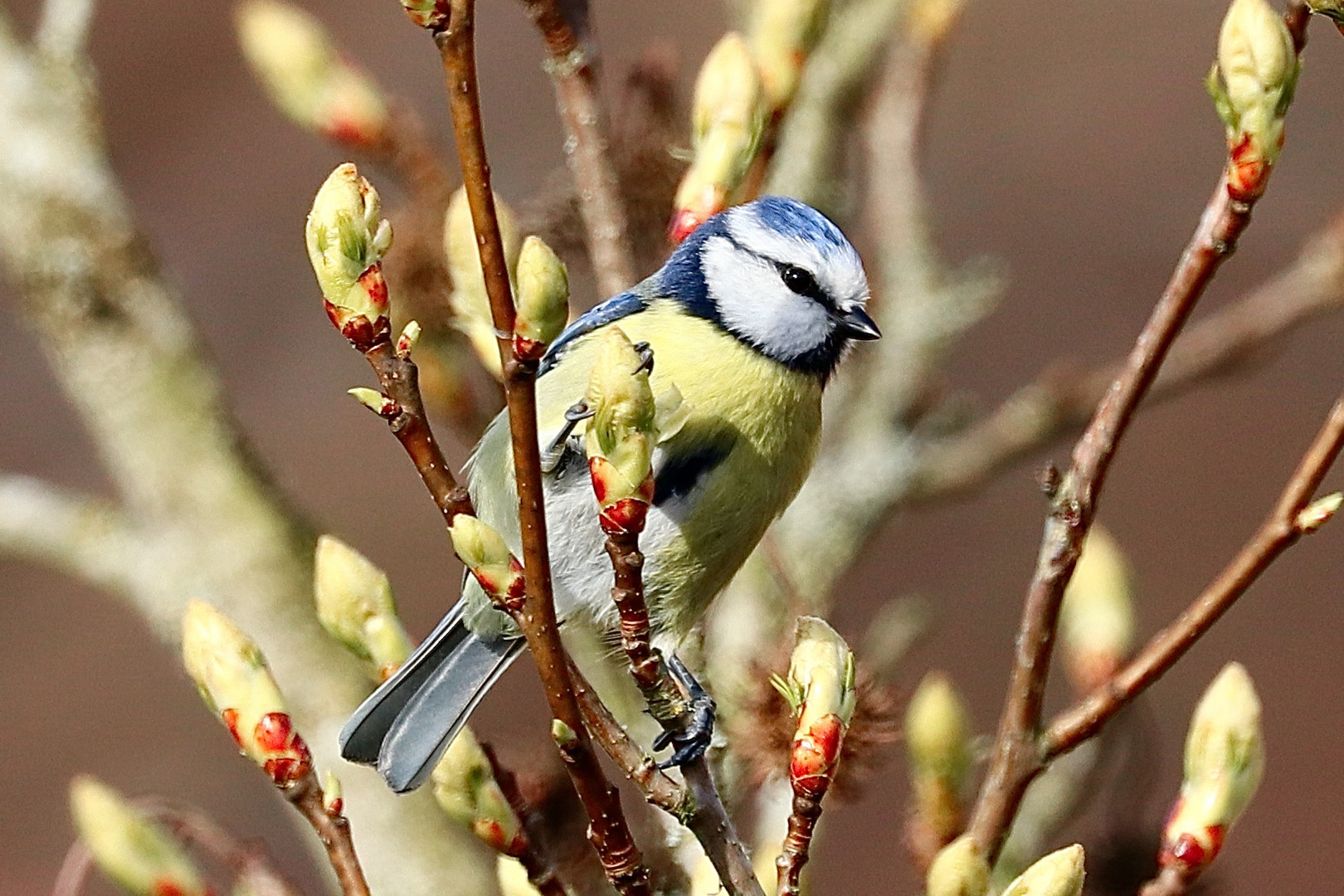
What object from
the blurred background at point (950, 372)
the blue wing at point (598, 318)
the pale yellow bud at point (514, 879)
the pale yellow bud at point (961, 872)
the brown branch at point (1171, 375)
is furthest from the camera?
the blurred background at point (950, 372)

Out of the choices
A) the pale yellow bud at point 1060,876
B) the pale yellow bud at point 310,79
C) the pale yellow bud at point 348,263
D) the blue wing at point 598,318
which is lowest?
the pale yellow bud at point 1060,876

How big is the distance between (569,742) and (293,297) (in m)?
1.58

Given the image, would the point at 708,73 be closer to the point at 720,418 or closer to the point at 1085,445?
the point at 720,418

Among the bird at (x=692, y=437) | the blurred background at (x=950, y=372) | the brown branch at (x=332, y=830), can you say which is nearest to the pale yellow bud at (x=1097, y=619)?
the bird at (x=692, y=437)

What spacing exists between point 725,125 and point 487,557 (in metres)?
0.35

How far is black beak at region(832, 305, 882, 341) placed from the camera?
40.6 inches

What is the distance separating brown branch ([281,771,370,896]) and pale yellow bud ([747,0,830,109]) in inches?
17.9

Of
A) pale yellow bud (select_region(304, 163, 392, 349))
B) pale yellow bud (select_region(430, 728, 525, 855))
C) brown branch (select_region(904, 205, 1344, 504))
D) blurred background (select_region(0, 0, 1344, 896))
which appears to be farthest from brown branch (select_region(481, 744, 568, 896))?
blurred background (select_region(0, 0, 1344, 896))

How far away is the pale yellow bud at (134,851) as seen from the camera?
0.78 metres

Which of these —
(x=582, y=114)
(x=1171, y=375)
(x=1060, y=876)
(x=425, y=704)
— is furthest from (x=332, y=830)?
(x=1171, y=375)

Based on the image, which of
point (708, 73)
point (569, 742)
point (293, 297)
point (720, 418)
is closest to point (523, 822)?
point (569, 742)

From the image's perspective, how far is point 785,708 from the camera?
2.85 feet

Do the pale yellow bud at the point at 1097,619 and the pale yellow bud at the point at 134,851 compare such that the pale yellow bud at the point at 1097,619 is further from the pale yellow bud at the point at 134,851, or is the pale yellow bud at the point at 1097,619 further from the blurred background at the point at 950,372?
the blurred background at the point at 950,372

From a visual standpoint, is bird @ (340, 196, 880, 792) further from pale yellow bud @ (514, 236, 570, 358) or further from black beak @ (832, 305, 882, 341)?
pale yellow bud @ (514, 236, 570, 358)
